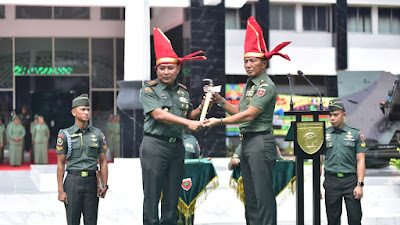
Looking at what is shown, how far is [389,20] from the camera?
1862 centimetres

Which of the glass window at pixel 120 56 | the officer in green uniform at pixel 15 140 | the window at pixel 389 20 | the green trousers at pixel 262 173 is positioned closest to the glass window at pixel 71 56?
the glass window at pixel 120 56

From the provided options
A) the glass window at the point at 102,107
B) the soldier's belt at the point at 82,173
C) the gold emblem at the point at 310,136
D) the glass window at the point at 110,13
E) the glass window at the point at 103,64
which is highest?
the glass window at the point at 110,13

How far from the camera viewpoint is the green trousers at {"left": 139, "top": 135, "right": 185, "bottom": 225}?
5691 millimetres

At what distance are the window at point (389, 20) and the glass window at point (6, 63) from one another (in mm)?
11647

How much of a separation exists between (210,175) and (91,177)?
1988 millimetres

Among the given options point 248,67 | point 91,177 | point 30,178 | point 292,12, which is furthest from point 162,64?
point 292,12

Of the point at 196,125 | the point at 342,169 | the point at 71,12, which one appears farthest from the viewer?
the point at 71,12

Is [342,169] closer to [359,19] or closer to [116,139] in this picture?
[359,19]

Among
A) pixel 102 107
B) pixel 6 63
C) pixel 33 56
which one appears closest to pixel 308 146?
pixel 102 107

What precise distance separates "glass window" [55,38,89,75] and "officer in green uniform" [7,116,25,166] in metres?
3.87

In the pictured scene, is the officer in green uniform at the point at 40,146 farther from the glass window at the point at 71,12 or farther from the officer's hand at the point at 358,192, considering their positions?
the officer's hand at the point at 358,192

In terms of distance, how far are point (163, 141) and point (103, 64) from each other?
16.0 meters

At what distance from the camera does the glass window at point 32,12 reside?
795 inches

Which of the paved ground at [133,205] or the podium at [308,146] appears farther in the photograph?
the paved ground at [133,205]
